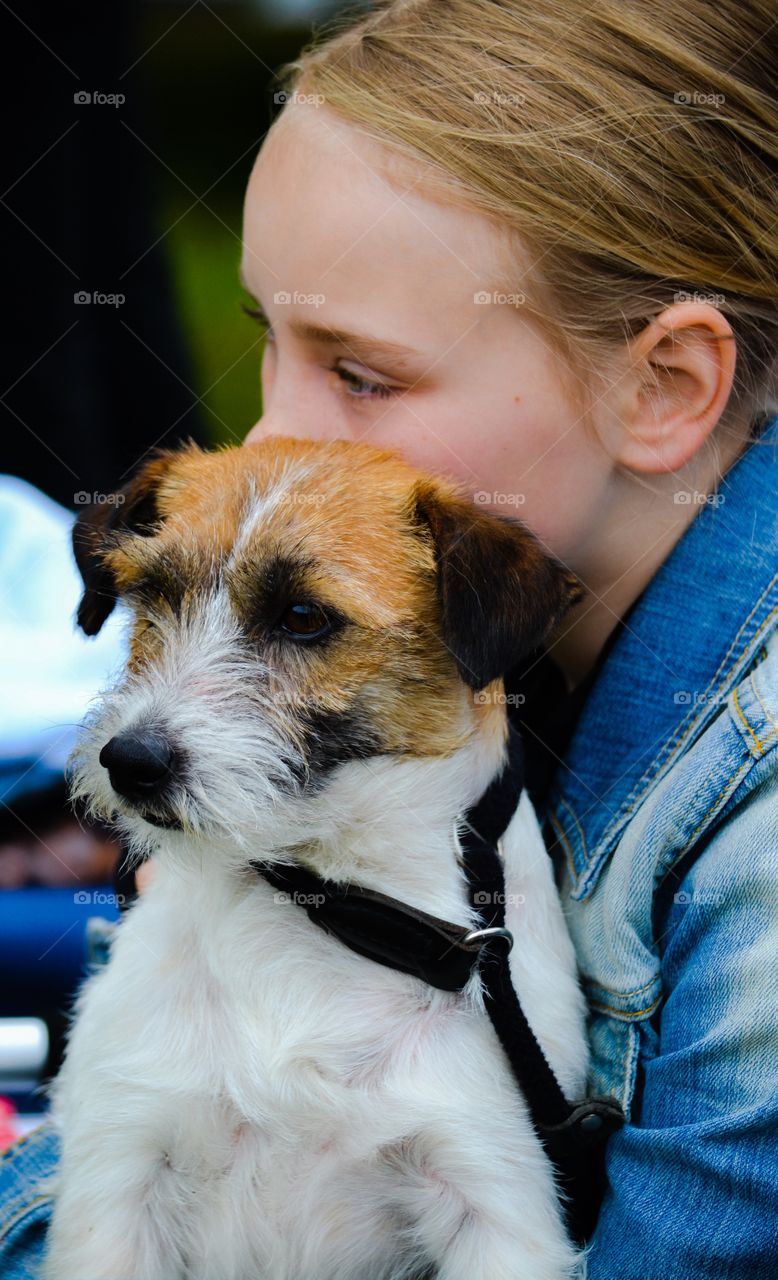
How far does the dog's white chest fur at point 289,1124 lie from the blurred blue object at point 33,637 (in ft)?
5.77

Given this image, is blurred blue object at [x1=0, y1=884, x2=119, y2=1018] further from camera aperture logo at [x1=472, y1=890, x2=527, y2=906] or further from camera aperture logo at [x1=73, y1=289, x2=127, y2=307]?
Answer: camera aperture logo at [x1=73, y1=289, x2=127, y2=307]

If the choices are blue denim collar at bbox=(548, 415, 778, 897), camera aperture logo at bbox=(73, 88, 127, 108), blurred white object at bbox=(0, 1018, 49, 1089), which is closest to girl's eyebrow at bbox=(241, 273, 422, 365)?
blue denim collar at bbox=(548, 415, 778, 897)

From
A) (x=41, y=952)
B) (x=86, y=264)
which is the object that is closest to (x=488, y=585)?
→ (x=41, y=952)

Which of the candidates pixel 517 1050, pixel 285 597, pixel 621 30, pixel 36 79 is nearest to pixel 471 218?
pixel 621 30

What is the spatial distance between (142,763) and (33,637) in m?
2.43

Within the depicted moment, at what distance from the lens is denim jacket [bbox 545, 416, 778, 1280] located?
1.99m

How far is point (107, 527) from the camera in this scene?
2.70m

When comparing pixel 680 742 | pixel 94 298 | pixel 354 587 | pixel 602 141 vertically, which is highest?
pixel 602 141

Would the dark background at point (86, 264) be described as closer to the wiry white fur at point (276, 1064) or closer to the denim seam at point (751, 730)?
the wiry white fur at point (276, 1064)

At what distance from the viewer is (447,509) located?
2396 millimetres

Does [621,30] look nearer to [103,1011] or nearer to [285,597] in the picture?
[285,597]

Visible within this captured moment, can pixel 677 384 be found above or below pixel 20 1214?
above

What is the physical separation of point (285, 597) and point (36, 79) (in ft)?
11.9

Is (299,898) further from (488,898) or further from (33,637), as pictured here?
(33,637)
